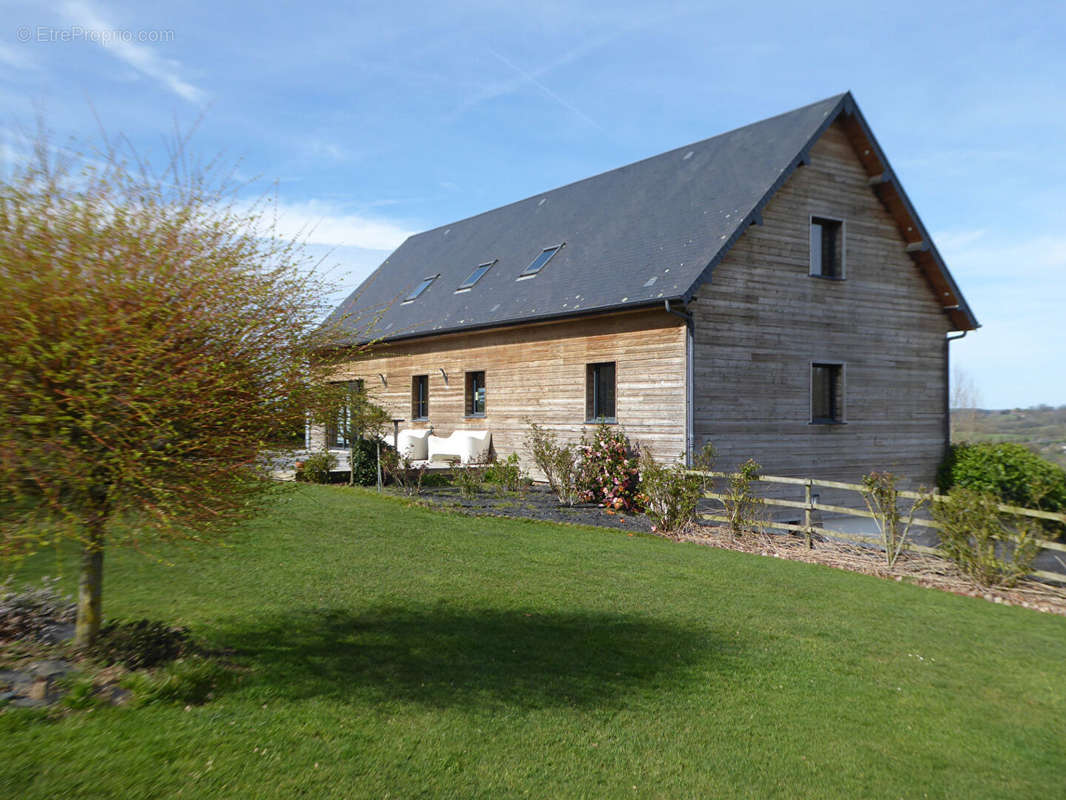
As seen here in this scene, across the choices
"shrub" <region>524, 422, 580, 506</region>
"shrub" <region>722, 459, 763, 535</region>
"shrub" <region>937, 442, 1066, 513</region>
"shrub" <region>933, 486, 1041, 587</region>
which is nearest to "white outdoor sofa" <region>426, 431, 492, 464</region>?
"shrub" <region>524, 422, 580, 506</region>

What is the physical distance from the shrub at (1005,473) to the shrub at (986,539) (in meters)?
6.83

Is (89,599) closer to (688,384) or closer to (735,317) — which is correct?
(688,384)

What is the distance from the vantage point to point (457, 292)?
21656 mm

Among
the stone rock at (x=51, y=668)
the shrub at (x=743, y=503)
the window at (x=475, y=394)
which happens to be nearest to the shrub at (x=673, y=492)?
the shrub at (x=743, y=503)

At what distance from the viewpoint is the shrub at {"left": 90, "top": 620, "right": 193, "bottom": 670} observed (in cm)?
460

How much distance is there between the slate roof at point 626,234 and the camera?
14984mm

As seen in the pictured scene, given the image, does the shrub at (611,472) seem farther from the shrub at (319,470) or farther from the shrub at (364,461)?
the shrub at (319,470)

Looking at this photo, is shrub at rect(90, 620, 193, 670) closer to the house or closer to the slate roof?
the slate roof

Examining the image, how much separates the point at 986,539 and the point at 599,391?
27.2 feet

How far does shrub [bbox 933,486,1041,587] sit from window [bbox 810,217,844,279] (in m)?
8.10

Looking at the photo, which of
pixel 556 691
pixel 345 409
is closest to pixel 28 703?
pixel 345 409

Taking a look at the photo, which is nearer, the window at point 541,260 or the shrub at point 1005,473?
the shrub at point 1005,473

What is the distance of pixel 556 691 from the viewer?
499cm

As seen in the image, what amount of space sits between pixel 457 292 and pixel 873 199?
35.3 ft
